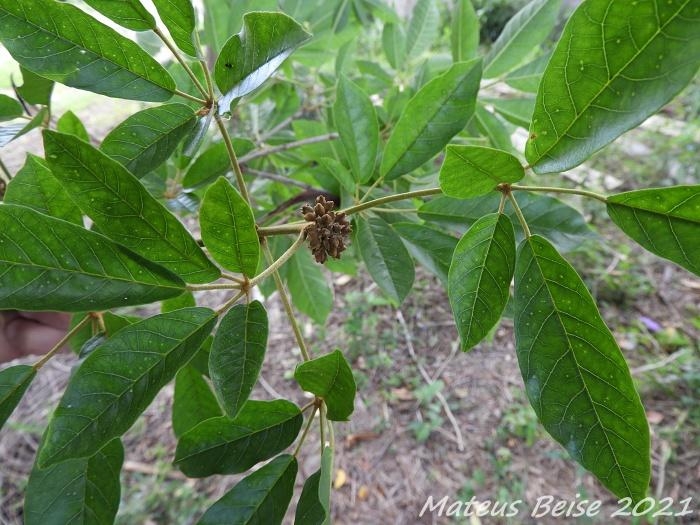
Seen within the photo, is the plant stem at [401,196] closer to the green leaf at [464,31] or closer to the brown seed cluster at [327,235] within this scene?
the brown seed cluster at [327,235]

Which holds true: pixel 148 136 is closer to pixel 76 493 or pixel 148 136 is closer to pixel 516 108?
pixel 76 493

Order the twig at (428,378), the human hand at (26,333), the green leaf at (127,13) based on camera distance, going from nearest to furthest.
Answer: the green leaf at (127,13) → the human hand at (26,333) → the twig at (428,378)

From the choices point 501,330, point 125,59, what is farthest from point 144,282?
point 501,330

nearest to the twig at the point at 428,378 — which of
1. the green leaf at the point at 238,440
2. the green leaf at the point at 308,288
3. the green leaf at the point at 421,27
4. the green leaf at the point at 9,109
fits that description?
the green leaf at the point at 308,288

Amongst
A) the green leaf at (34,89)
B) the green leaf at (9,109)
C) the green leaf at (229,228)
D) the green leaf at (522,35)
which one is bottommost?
the green leaf at (229,228)

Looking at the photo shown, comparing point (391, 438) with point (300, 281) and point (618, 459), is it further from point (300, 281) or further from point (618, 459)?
point (618, 459)

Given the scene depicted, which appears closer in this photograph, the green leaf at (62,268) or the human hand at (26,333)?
the green leaf at (62,268)

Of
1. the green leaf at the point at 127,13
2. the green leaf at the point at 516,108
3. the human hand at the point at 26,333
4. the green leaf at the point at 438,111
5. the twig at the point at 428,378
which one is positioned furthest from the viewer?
the twig at the point at 428,378
